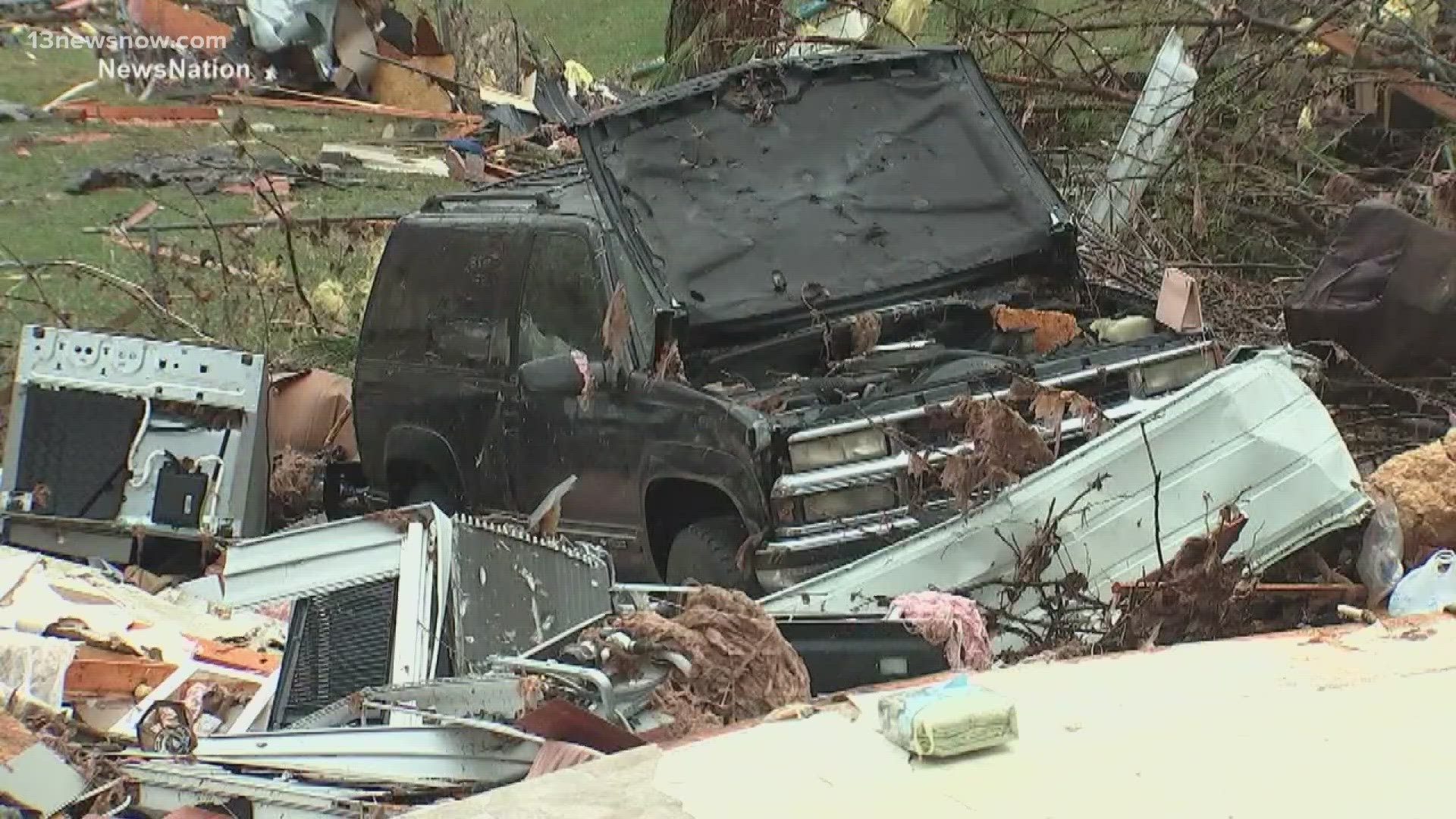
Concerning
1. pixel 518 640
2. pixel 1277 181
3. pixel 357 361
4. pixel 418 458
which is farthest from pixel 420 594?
pixel 1277 181

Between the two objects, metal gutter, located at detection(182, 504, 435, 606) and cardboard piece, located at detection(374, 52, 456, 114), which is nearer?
metal gutter, located at detection(182, 504, 435, 606)

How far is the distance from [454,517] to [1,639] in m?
1.55

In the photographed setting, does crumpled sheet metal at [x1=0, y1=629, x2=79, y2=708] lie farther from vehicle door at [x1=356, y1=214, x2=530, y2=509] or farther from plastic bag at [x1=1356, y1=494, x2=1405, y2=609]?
plastic bag at [x1=1356, y1=494, x2=1405, y2=609]

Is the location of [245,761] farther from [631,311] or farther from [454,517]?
[631,311]

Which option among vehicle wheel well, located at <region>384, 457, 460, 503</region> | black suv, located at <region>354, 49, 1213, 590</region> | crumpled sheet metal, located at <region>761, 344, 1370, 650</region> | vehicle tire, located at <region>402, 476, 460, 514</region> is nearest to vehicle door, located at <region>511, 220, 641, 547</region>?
black suv, located at <region>354, 49, 1213, 590</region>

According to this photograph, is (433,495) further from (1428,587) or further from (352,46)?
(352,46)

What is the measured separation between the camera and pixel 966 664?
15.0 ft

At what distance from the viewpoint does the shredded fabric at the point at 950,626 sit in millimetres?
4586

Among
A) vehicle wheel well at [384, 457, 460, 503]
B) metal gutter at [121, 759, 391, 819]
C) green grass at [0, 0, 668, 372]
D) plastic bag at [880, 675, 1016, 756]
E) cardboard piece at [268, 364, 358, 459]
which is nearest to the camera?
plastic bag at [880, 675, 1016, 756]

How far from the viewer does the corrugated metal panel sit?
15.6ft

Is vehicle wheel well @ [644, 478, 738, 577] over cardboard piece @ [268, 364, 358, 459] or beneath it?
beneath

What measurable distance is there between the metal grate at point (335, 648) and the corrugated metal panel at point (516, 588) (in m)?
0.21

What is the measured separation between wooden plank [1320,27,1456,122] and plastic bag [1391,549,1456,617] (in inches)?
148

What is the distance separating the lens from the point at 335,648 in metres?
4.85
